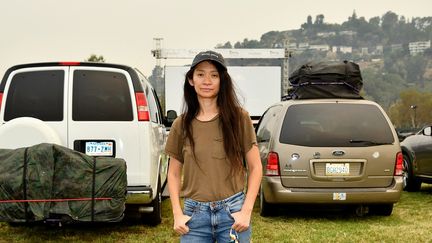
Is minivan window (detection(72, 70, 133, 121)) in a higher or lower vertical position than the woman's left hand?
higher

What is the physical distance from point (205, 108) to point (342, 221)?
5005 millimetres

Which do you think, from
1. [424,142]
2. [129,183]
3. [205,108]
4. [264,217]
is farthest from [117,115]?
[424,142]

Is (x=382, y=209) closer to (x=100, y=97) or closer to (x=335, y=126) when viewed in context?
(x=335, y=126)

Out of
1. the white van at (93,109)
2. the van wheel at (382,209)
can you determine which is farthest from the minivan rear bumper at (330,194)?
the white van at (93,109)

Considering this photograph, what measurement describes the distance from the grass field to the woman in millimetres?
3473

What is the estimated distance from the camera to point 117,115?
231 inches

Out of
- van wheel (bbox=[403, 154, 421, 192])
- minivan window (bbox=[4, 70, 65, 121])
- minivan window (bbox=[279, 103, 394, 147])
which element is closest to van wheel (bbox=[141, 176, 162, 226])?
minivan window (bbox=[4, 70, 65, 121])

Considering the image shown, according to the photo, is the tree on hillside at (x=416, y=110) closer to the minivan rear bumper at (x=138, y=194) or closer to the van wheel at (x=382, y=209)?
the van wheel at (x=382, y=209)

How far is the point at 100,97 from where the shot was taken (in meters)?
5.95

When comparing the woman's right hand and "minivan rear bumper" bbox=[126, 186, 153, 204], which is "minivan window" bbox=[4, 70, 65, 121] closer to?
"minivan rear bumper" bbox=[126, 186, 153, 204]

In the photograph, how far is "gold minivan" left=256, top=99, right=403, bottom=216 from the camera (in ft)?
22.4

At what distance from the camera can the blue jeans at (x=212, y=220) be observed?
261cm

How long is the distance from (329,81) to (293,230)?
2.35 meters

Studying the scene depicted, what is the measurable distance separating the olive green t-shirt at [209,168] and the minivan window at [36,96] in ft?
11.4
